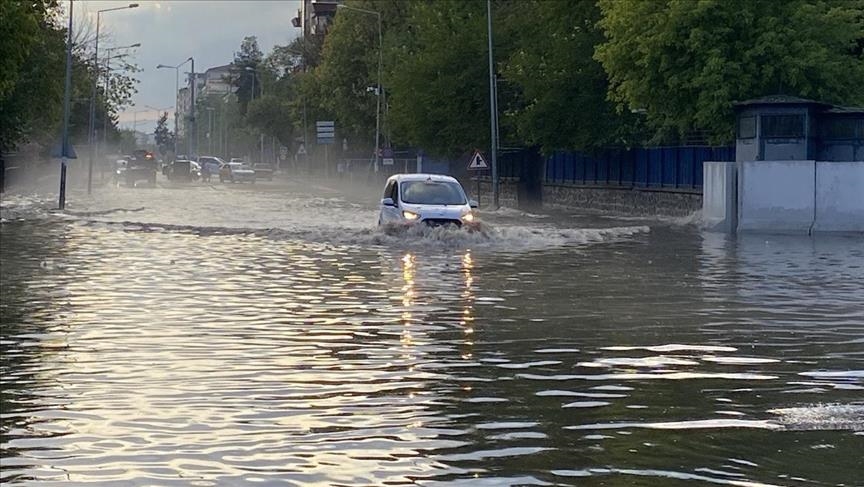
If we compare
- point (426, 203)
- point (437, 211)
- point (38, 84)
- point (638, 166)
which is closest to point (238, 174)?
point (38, 84)

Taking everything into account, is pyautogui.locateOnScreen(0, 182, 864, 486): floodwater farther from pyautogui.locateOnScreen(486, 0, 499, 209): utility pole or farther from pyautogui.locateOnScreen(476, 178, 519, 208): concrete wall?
pyautogui.locateOnScreen(476, 178, 519, 208): concrete wall

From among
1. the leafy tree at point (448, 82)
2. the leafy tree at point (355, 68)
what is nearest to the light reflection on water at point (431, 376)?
the leafy tree at point (448, 82)

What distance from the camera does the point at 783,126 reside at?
126 feet

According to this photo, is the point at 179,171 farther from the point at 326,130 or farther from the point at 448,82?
the point at 448,82

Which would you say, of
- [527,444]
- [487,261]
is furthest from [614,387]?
[487,261]

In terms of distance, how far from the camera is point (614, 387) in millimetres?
12359

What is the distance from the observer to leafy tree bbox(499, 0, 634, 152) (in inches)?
2191

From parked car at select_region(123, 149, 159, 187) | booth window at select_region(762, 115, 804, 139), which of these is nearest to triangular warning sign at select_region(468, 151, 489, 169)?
booth window at select_region(762, 115, 804, 139)

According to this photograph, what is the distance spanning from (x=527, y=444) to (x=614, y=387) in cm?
265

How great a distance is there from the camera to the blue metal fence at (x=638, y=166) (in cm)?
4966

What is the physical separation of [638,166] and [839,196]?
17838 mm

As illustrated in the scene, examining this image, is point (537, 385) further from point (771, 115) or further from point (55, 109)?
point (55, 109)

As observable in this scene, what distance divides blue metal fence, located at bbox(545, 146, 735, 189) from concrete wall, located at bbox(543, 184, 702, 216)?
308mm

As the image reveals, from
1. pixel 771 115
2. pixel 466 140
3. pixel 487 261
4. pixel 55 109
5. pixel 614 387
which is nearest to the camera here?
pixel 614 387
